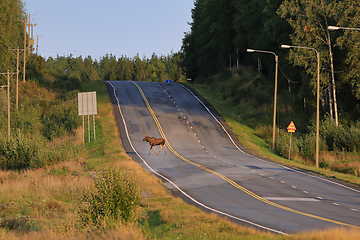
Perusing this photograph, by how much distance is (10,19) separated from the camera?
63938mm

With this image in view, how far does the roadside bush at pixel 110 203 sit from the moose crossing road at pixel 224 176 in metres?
4.33

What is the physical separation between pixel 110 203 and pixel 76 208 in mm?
5459

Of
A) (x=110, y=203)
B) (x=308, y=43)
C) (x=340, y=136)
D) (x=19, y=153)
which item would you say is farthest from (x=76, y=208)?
(x=308, y=43)

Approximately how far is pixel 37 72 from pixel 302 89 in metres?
46.2

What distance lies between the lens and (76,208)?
55.9 feet

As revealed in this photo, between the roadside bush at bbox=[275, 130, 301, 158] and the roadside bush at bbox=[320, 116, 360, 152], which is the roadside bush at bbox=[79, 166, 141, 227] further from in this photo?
the roadside bush at bbox=[320, 116, 360, 152]

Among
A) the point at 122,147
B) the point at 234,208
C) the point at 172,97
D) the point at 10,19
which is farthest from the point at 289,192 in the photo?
the point at 10,19

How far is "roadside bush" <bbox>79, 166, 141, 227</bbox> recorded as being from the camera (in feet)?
39.7

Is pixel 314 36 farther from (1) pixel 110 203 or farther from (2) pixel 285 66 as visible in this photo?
(1) pixel 110 203

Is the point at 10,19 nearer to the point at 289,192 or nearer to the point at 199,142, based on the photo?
the point at 199,142

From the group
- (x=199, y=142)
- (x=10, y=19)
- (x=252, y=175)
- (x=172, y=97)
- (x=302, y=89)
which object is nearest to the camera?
(x=252, y=175)

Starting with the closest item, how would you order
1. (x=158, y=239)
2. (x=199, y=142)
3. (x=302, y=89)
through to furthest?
(x=158, y=239), (x=199, y=142), (x=302, y=89)

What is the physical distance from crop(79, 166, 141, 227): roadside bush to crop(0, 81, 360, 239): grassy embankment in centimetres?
47

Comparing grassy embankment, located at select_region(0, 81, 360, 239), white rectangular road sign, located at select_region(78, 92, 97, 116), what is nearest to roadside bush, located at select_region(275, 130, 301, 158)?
grassy embankment, located at select_region(0, 81, 360, 239)
